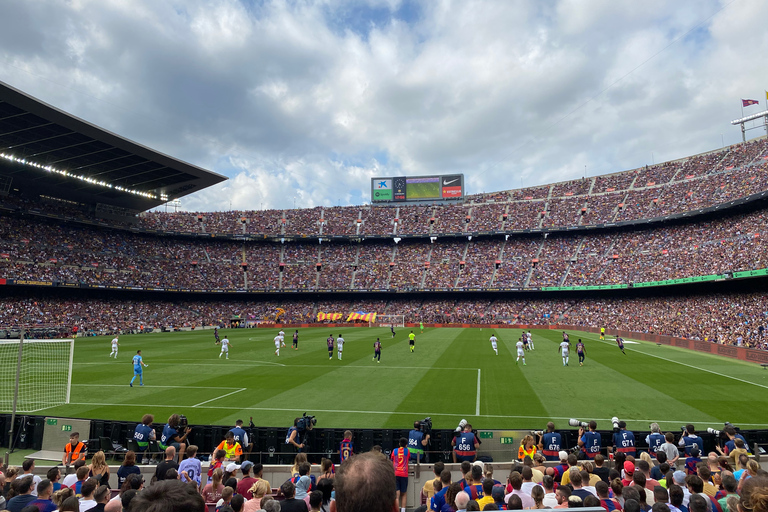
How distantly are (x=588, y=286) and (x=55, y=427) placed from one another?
59.8 m

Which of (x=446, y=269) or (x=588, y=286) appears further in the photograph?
(x=446, y=269)

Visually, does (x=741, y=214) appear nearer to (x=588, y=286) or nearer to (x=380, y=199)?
(x=588, y=286)

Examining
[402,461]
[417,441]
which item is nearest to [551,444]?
[417,441]

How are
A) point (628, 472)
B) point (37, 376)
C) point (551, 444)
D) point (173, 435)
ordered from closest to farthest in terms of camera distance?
point (628, 472)
point (551, 444)
point (173, 435)
point (37, 376)

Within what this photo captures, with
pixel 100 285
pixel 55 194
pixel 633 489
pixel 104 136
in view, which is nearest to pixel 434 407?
pixel 633 489

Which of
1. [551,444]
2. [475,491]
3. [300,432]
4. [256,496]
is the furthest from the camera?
[300,432]

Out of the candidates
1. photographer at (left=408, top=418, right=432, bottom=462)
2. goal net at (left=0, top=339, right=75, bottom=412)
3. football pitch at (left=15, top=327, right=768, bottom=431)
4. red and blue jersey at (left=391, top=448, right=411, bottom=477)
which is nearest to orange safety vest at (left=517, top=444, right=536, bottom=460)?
photographer at (left=408, top=418, right=432, bottom=462)

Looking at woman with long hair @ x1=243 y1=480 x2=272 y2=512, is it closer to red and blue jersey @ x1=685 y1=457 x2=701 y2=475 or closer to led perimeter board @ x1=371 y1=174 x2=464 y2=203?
red and blue jersey @ x1=685 y1=457 x2=701 y2=475

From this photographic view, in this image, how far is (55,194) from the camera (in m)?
58.6

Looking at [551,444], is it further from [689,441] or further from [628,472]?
[689,441]

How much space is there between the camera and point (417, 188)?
88.4 m

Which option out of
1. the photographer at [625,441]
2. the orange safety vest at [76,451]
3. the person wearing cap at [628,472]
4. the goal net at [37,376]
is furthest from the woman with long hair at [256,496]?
the goal net at [37,376]

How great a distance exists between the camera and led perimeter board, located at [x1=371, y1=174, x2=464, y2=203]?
86500 mm

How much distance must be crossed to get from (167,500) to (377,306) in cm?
7062
